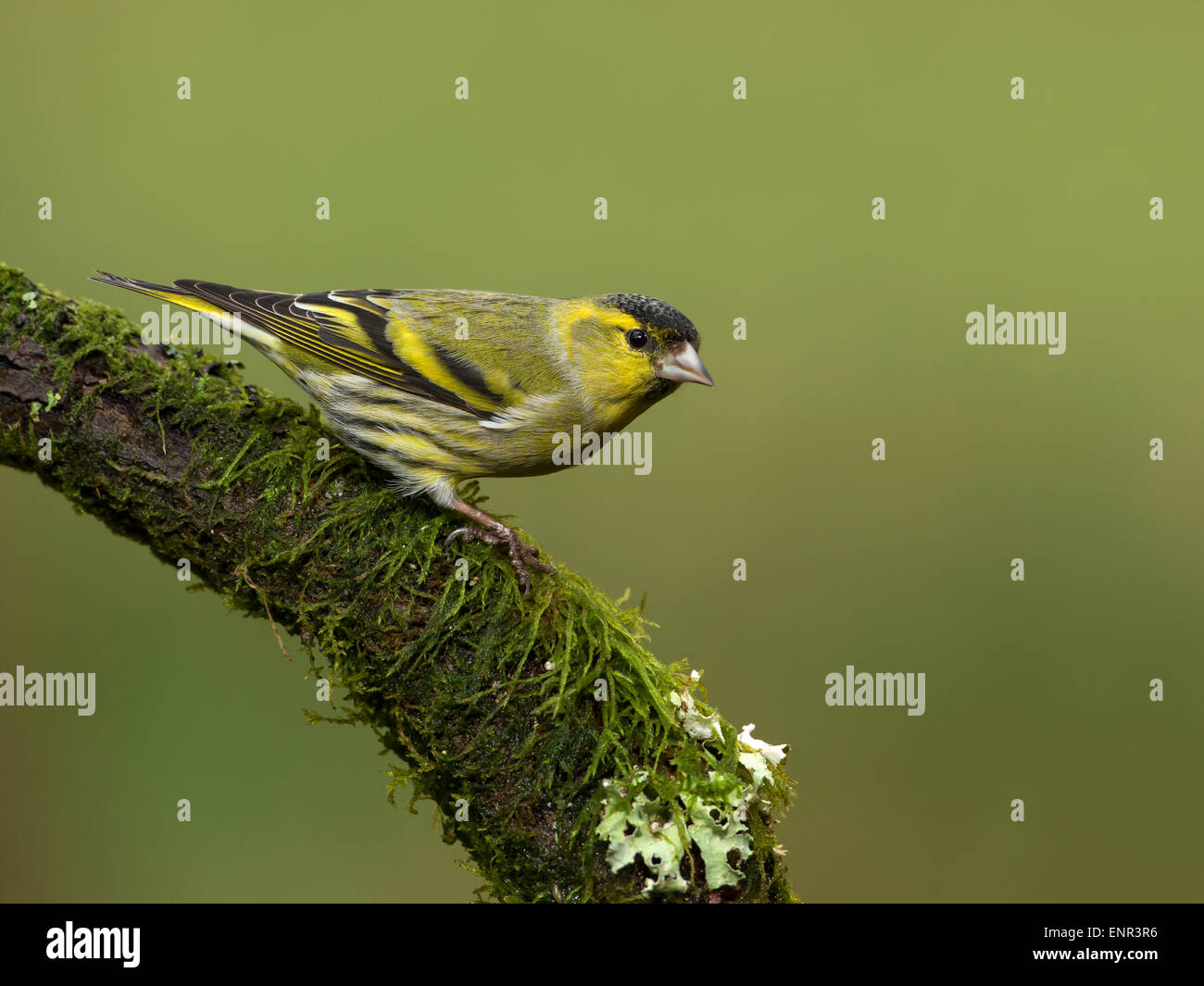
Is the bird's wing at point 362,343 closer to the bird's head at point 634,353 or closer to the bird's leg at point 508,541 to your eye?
the bird's head at point 634,353

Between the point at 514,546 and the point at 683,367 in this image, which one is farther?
the point at 683,367

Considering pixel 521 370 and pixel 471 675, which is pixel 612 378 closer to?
pixel 521 370

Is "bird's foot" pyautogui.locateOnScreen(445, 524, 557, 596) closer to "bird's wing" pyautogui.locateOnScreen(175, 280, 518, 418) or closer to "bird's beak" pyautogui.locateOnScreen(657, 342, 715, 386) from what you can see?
"bird's wing" pyautogui.locateOnScreen(175, 280, 518, 418)

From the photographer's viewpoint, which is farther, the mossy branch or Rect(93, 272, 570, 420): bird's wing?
Rect(93, 272, 570, 420): bird's wing

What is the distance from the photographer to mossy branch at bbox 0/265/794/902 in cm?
329

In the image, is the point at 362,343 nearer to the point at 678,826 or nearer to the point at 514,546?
the point at 514,546

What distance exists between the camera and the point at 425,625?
3520 mm

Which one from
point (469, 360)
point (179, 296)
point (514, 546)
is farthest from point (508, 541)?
point (179, 296)

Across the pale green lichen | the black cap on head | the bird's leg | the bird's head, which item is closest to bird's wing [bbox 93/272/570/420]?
the bird's head

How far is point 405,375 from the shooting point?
4.41m

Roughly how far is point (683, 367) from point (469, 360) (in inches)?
37.3

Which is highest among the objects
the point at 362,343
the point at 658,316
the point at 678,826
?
the point at 658,316

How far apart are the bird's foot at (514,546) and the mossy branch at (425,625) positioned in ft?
0.16

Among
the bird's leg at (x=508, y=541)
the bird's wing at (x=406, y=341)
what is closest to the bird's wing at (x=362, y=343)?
the bird's wing at (x=406, y=341)
